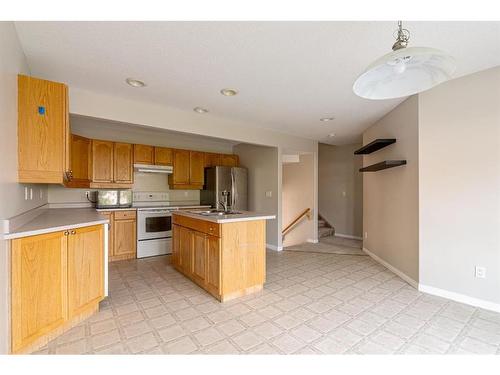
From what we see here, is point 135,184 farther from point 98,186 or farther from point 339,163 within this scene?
point 339,163

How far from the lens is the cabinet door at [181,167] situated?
4.77 metres

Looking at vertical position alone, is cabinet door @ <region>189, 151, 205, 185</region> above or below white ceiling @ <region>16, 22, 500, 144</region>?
below

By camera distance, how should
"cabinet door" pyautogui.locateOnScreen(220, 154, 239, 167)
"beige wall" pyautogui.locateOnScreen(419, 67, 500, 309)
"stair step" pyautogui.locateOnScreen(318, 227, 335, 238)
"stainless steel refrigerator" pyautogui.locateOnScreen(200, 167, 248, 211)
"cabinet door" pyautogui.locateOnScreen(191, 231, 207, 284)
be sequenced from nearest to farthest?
1. "beige wall" pyautogui.locateOnScreen(419, 67, 500, 309)
2. "cabinet door" pyautogui.locateOnScreen(191, 231, 207, 284)
3. "stainless steel refrigerator" pyautogui.locateOnScreen(200, 167, 248, 211)
4. "cabinet door" pyautogui.locateOnScreen(220, 154, 239, 167)
5. "stair step" pyautogui.locateOnScreen(318, 227, 335, 238)

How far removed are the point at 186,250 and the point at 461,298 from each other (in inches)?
126

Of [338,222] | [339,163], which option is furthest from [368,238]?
[339,163]

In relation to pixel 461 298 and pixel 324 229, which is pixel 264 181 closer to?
pixel 324 229

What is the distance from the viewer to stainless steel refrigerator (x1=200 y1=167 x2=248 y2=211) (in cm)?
491

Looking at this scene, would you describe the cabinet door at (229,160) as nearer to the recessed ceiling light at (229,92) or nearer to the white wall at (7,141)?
the recessed ceiling light at (229,92)

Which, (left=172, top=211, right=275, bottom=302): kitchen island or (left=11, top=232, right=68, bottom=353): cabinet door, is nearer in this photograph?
(left=11, top=232, right=68, bottom=353): cabinet door

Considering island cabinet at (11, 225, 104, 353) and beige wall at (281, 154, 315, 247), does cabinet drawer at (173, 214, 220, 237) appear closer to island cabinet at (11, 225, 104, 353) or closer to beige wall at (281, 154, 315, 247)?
island cabinet at (11, 225, 104, 353)

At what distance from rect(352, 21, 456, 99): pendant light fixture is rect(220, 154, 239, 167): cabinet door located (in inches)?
165

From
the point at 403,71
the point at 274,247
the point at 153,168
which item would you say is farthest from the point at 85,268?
the point at 274,247

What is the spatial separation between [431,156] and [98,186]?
4.85 m

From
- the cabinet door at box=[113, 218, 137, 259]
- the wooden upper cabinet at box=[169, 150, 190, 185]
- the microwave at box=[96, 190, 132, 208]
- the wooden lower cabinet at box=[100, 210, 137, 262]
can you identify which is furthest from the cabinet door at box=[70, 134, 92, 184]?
the wooden upper cabinet at box=[169, 150, 190, 185]
